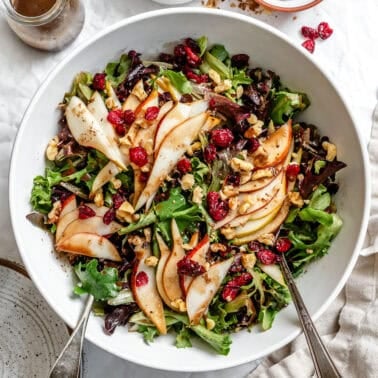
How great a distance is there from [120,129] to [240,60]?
0.34 m

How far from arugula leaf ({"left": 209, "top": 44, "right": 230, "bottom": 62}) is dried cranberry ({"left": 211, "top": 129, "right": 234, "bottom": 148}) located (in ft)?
0.65

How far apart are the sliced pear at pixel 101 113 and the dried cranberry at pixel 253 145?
0.30 metres

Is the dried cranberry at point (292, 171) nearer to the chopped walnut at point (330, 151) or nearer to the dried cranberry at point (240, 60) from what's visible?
the chopped walnut at point (330, 151)

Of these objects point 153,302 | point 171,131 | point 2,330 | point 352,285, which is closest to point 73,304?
point 153,302

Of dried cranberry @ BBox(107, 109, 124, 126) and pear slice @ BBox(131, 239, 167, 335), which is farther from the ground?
dried cranberry @ BBox(107, 109, 124, 126)

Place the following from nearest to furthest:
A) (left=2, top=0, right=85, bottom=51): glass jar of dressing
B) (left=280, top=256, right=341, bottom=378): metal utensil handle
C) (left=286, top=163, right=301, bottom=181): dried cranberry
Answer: (left=280, top=256, right=341, bottom=378): metal utensil handle < (left=286, top=163, right=301, bottom=181): dried cranberry < (left=2, top=0, right=85, bottom=51): glass jar of dressing

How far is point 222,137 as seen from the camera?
157 cm

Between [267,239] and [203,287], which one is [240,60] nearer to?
[267,239]

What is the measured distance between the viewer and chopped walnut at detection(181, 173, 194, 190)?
1.54 m

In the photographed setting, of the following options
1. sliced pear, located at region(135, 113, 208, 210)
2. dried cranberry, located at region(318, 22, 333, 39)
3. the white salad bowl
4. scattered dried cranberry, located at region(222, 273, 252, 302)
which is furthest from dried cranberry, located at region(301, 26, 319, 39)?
scattered dried cranberry, located at region(222, 273, 252, 302)

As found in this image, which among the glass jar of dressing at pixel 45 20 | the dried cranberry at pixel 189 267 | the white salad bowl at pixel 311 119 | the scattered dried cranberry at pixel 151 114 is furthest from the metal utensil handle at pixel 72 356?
the glass jar of dressing at pixel 45 20

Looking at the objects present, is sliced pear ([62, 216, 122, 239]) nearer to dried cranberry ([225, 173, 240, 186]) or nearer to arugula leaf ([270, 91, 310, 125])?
dried cranberry ([225, 173, 240, 186])

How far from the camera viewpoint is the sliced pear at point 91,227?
1563 mm

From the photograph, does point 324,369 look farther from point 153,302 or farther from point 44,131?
point 44,131
